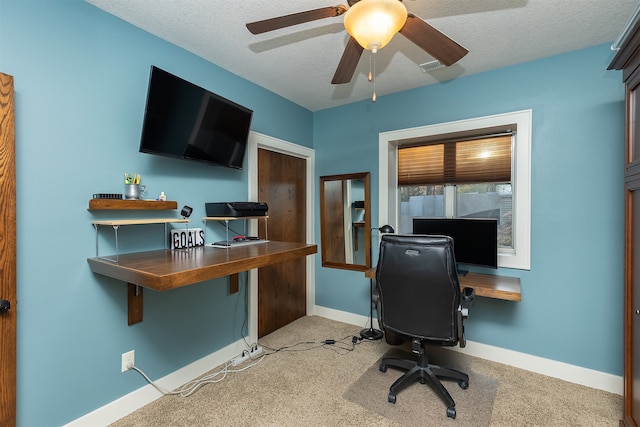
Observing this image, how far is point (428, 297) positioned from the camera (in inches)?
71.5

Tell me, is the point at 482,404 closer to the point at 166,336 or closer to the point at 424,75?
the point at 166,336

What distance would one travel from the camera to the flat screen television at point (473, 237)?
236 cm

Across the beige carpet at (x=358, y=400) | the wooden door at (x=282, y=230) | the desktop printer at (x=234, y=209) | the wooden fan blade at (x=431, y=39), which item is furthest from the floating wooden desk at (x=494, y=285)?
the wooden door at (x=282, y=230)

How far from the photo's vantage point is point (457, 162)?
2.81m

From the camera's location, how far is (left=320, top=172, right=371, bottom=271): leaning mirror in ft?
10.6

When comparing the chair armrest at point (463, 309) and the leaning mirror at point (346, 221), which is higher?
the leaning mirror at point (346, 221)

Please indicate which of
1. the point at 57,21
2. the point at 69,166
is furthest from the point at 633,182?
the point at 57,21

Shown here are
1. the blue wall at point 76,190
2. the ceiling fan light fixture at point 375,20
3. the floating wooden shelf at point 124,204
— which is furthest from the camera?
the floating wooden shelf at point 124,204

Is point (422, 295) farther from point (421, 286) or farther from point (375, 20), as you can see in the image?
point (375, 20)

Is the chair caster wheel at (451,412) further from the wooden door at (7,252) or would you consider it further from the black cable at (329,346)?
the wooden door at (7,252)

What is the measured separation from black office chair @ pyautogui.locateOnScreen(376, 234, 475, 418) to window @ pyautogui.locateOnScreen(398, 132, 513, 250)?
1.10m

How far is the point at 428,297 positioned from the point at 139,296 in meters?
1.89

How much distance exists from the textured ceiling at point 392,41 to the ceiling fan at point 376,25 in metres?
0.36

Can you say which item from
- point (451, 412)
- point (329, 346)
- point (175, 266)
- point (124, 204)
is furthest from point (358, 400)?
point (124, 204)
